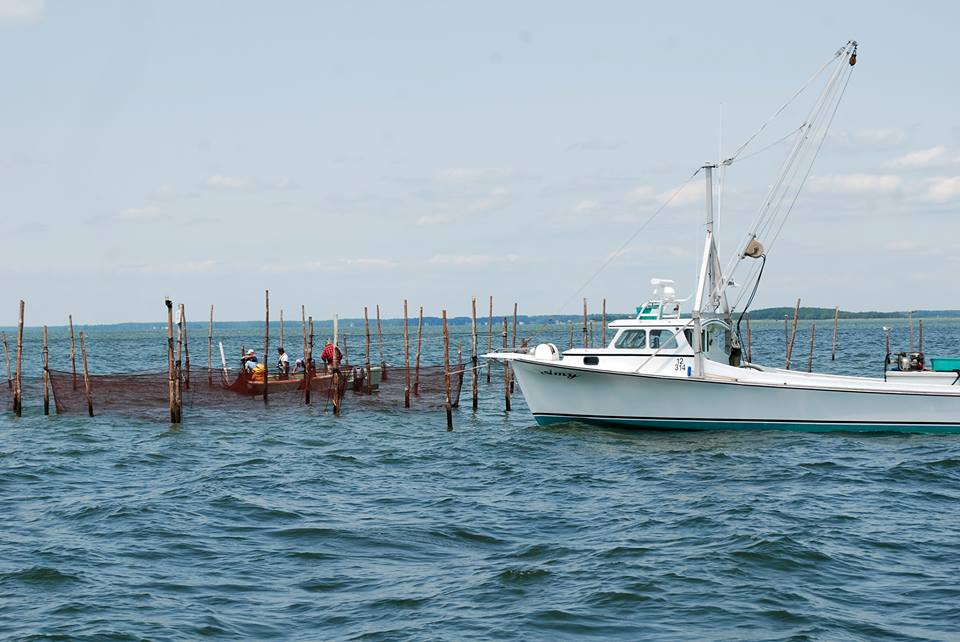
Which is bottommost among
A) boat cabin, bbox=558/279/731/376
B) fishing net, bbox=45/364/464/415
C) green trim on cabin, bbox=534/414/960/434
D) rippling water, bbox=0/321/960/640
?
rippling water, bbox=0/321/960/640

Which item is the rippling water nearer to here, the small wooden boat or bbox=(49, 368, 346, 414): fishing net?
bbox=(49, 368, 346, 414): fishing net

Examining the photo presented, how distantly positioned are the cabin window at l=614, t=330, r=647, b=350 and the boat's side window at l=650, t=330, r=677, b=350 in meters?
0.20

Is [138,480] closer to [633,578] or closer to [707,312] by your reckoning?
[633,578]

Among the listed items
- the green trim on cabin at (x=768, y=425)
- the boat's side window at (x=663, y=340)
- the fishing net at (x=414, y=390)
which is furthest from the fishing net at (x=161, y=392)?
the boat's side window at (x=663, y=340)

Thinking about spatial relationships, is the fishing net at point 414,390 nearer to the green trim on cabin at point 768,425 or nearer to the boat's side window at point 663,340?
the green trim on cabin at point 768,425

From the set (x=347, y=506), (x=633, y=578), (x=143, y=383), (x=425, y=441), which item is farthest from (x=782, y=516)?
(x=143, y=383)

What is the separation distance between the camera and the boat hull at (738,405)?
25141 mm

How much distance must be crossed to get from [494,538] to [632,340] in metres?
11.7

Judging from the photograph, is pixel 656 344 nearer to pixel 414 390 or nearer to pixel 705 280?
pixel 705 280

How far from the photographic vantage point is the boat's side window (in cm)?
2600

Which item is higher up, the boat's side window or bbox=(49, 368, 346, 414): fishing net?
the boat's side window

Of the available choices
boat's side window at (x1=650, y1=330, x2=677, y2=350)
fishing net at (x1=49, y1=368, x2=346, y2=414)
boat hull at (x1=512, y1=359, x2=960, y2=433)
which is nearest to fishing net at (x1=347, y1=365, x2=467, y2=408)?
fishing net at (x1=49, y1=368, x2=346, y2=414)

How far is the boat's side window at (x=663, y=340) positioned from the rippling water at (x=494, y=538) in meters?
2.16

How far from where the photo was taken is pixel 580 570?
13867mm
